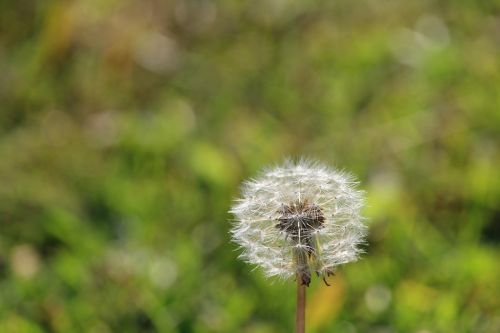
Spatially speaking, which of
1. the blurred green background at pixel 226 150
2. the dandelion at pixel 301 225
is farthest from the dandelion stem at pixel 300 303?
the blurred green background at pixel 226 150

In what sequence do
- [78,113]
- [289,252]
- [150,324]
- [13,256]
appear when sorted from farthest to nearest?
[78,113]
[13,256]
[150,324]
[289,252]

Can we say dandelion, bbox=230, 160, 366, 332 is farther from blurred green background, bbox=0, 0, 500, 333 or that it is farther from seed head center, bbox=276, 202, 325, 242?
blurred green background, bbox=0, 0, 500, 333

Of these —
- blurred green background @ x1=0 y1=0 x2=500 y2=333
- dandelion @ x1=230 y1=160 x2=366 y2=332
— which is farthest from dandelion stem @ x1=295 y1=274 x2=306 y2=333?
blurred green background @ x1=0 y1=0 x2=500 y2=333

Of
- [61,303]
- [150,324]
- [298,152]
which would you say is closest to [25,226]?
[61,303]

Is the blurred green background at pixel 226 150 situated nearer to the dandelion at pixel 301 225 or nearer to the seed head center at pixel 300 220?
the dandelion at pixel 301 225

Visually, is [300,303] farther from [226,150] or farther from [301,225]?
[226,150]

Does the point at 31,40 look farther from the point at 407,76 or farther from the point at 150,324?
the point at 150,324

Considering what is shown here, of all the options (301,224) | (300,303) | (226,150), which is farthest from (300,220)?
(226,150)
